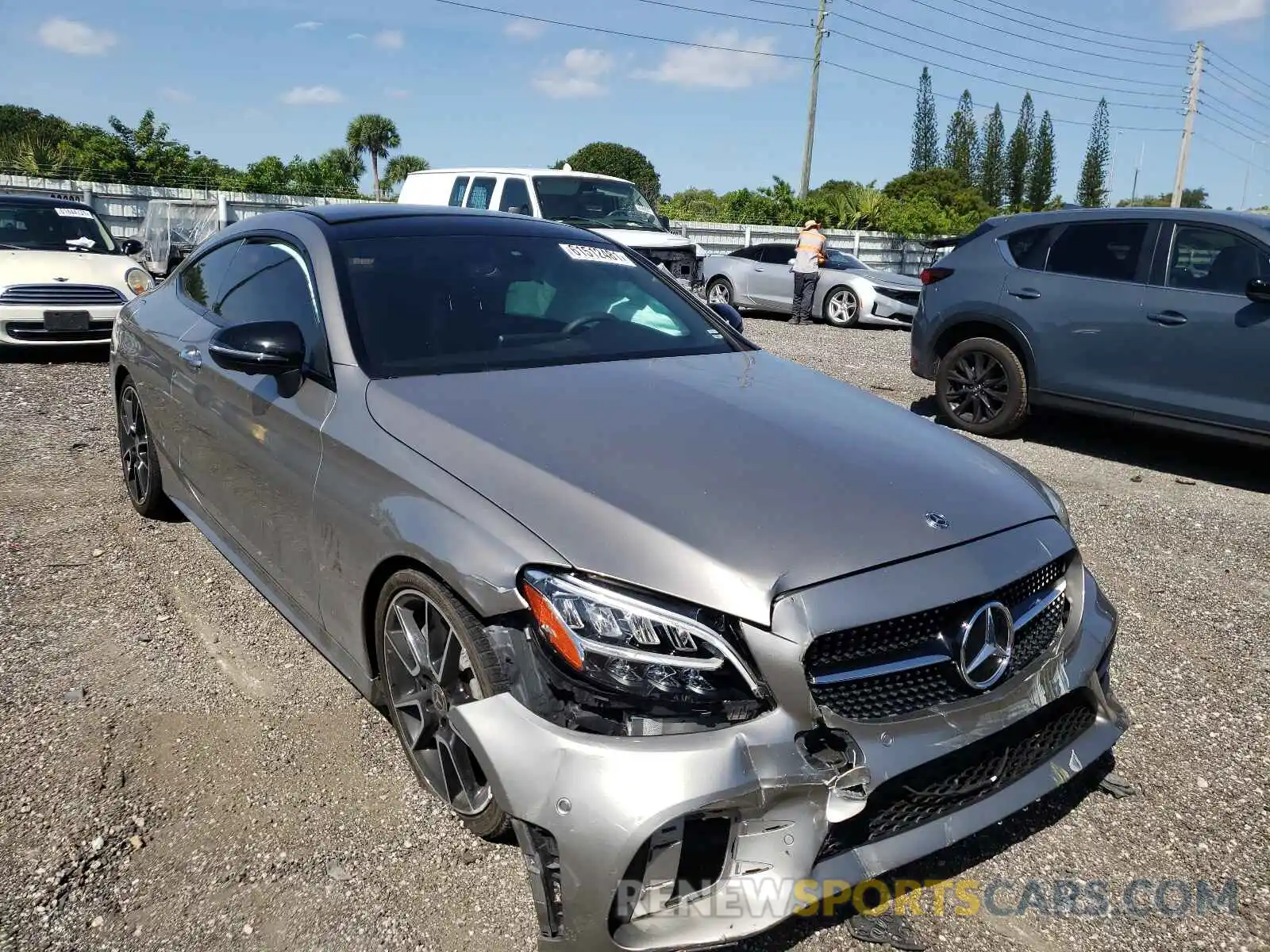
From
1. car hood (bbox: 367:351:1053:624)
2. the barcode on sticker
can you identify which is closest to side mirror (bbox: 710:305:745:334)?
the barcode on sticker

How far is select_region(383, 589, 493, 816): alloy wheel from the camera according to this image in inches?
94.0

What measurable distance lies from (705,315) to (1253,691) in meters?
2.44

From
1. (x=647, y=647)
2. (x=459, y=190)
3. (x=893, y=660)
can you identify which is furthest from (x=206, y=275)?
(x=459, y=190)

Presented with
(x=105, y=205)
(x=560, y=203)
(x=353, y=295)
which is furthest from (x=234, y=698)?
(x=105, y=205)

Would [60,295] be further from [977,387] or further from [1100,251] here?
[1100,251]

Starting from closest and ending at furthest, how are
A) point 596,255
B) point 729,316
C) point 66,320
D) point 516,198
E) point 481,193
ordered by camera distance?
point 596,255 → point 729,316 → point 66,320 → point 516,198 → point 481,193

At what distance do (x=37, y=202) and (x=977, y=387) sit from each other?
9.41 m

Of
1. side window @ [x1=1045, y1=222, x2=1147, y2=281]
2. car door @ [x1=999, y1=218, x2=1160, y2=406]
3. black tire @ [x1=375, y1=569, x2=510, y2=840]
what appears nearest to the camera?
black tire @ [x1=375, y1=569, x2=510, y2=840]

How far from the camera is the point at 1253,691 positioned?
11.6ft

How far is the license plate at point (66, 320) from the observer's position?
903 centimetres

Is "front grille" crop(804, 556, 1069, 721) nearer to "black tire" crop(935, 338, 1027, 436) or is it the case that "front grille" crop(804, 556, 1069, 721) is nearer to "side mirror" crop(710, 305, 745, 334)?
"side mirror" crop(710, 305, 745, 334)

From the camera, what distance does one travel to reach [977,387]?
7.44 meters

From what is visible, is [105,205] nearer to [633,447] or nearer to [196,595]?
[196,595]

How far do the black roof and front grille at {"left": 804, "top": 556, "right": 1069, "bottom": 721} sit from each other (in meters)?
10.7
